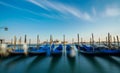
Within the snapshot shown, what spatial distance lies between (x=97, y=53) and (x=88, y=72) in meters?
10.5

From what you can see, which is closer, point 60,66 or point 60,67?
point 60,67

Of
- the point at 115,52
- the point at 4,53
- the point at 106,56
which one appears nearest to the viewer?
the point at 115,52

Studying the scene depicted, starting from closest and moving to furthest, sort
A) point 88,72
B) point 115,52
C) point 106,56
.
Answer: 1. point 88,72
2. point 115,52
3. point 106,56

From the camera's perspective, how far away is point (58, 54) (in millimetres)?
24328

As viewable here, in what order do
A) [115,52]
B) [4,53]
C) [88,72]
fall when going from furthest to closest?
[4,53]
[115,52]
[88,72]

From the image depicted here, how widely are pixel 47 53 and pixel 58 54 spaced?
2.99 m

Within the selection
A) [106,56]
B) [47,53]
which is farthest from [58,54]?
[106,56]

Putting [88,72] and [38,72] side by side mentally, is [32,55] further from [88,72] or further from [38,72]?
[88,72]

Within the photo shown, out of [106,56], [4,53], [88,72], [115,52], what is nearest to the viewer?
[88,72]

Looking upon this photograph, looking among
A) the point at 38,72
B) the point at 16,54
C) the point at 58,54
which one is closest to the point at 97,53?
the point at 58,54

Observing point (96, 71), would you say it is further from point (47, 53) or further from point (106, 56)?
point (47, 53)

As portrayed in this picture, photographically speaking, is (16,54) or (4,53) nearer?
(16,54)

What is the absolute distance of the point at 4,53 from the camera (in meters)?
28.9

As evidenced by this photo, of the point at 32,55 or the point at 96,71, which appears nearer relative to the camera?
the point at 96,71
